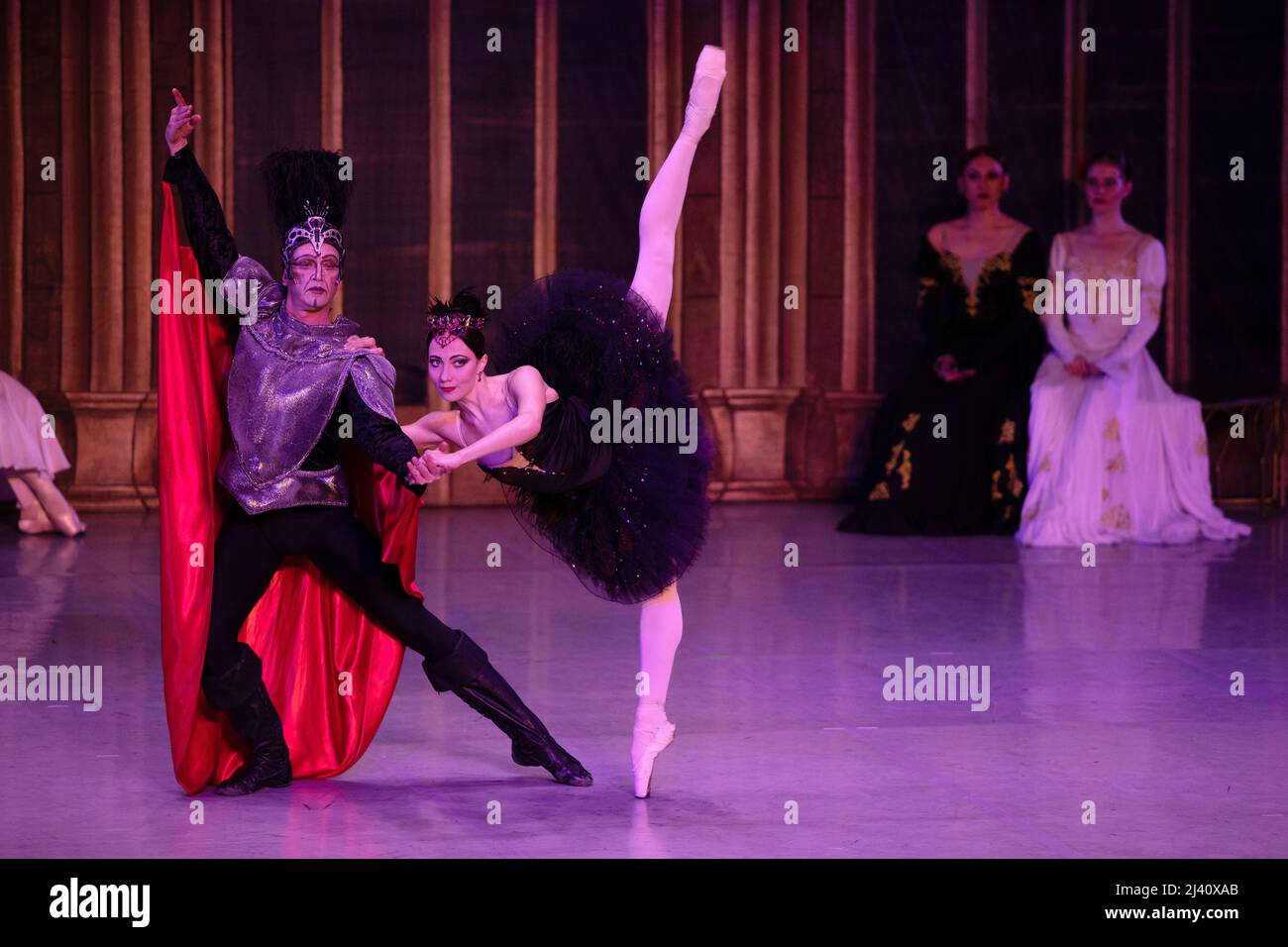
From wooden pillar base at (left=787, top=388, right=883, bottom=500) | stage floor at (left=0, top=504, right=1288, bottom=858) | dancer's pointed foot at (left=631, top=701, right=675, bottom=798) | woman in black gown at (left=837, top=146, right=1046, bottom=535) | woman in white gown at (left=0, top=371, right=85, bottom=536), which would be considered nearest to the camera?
stage floor at (left=0, top=504, right=1288, bottom=858)

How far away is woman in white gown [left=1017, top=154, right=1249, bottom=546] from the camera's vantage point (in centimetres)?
761

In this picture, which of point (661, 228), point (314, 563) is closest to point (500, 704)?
point (314, 563)

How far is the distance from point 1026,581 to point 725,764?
114 inches

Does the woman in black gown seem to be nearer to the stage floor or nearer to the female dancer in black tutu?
the stage floor

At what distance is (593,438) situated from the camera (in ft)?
11.8

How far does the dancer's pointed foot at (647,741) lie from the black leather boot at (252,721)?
2.40 feet

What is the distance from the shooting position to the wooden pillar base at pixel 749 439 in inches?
354

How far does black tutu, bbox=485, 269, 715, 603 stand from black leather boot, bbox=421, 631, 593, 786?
11.1 inches

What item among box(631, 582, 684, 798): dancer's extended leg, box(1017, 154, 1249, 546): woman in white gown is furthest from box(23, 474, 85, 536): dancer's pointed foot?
box(631, 582, 684, 798): dancer's extended leg

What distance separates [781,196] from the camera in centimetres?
911

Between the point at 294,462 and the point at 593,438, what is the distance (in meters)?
0.60

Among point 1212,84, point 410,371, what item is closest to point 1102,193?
point 1212,84

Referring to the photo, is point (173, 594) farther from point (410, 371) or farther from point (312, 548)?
point (410, 371)

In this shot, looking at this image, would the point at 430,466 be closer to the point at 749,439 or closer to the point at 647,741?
the point at 647,741
